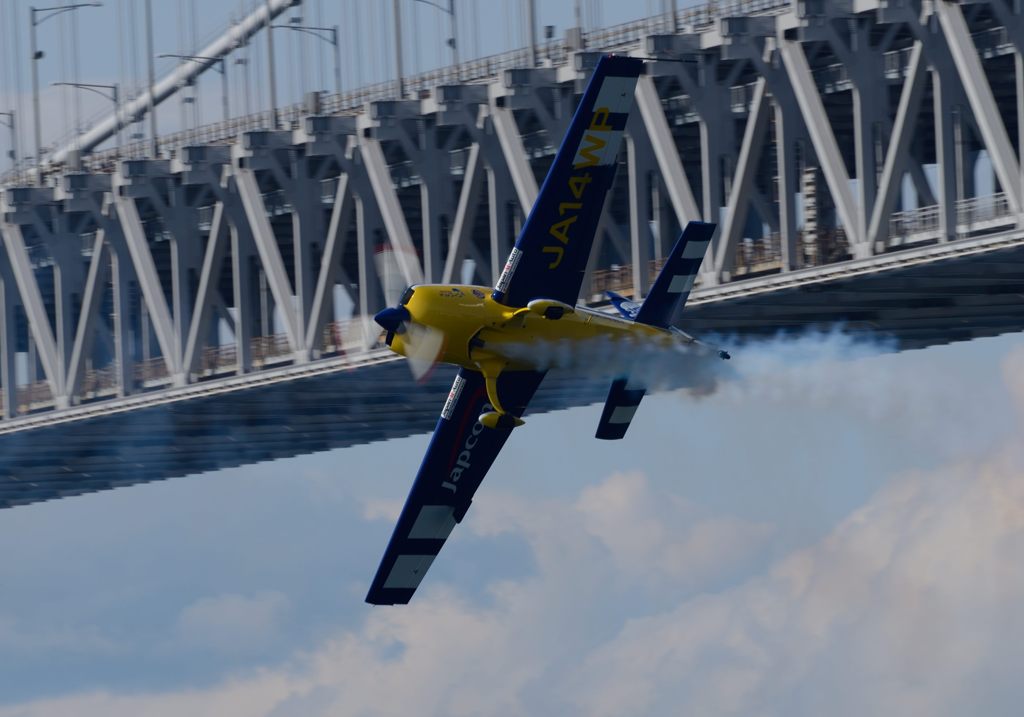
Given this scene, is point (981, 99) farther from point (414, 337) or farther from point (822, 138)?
point (414, 337)

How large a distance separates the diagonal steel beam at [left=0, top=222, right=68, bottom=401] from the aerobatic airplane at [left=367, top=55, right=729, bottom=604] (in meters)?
29.4

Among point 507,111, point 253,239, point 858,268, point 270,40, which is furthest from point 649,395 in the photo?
point 270,40

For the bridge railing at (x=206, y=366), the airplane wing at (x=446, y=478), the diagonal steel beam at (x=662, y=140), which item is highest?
the diagonal steel beam at (x=662, y=140)

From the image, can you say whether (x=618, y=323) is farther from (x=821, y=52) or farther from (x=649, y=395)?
(x=821, y=52)

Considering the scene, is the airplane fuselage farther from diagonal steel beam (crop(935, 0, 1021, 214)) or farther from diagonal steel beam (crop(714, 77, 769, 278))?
diagonal steel beam (crop(714, 77, 769, 278))

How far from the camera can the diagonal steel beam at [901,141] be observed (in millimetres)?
43469

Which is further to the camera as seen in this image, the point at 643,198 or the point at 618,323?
the point at 643,198

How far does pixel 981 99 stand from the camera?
42.1 meters

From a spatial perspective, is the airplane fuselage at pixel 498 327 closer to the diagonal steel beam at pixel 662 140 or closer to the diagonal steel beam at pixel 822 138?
the diagonal steel beam at pixel 822 138

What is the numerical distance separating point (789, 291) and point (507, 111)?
34.0 feet

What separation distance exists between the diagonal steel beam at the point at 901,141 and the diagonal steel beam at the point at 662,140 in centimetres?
599

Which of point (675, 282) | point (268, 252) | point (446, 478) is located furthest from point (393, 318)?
point (268, 252)

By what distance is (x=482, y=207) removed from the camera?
220ft

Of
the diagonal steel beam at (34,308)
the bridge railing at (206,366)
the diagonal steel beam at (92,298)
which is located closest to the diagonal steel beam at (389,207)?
the bridge railing at (206,366)
